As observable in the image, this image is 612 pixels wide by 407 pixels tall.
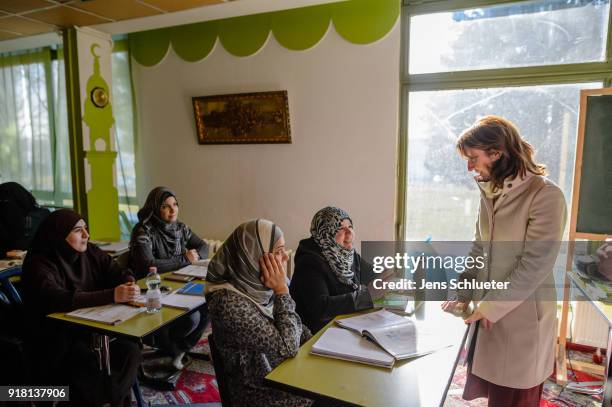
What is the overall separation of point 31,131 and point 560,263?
18.1 ft

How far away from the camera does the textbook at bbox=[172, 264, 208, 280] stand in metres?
2.38

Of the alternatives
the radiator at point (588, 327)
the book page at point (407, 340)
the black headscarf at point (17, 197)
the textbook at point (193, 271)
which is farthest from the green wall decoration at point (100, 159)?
the radiator at point (588, 327)

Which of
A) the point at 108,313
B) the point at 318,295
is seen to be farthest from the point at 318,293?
the point at 108,313

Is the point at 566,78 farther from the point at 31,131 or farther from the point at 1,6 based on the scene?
the point at 31,131

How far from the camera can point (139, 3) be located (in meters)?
3.10

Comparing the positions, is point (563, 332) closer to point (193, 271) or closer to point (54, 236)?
point (193, 271)

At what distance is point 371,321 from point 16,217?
3.30 m

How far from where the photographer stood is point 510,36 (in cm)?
283

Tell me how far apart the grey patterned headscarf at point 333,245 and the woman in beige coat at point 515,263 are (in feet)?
2.02

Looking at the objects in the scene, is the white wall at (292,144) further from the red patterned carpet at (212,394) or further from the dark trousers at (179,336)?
the red patterned carpet at (212,394)

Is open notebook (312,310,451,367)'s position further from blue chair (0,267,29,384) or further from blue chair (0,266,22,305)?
blue chair (0,266,22,305)

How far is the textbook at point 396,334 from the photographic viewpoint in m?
1.42

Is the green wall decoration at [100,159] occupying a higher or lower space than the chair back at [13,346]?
higher

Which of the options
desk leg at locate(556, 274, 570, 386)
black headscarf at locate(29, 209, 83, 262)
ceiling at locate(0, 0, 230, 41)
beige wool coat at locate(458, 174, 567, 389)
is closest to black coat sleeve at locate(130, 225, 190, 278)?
black headscarf at locate(29, 209, 83, 262)
